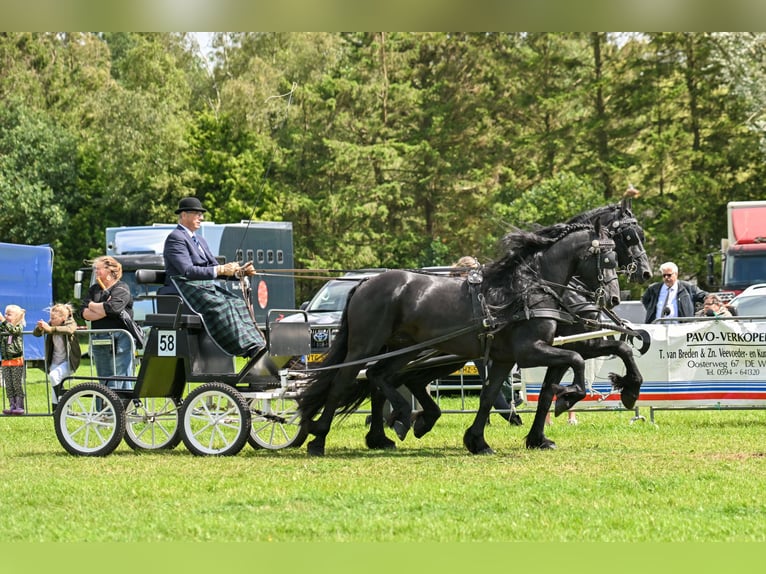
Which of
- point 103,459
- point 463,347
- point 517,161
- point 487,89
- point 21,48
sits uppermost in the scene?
point 21,48

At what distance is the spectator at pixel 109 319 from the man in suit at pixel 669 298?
6502 millimetres

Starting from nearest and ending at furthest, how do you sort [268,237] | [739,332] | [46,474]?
[46,474], [739,332], [268,237]

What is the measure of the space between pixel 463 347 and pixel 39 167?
43760 millimetres

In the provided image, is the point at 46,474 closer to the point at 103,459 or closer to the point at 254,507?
the point at 103,459

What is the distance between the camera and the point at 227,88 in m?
47.6

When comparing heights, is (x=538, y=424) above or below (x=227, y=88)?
below

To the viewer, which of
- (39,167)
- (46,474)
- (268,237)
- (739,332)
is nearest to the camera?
(46,474)

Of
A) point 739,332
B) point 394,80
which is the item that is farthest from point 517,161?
point 739,332

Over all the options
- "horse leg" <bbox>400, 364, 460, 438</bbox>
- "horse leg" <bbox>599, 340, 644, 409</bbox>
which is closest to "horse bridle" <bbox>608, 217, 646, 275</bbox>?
"horse leg" <bbox>599, 340, 644, 409</bbox>

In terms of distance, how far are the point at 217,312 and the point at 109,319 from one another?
100.0 inches

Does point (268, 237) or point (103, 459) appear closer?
point (103, 459)

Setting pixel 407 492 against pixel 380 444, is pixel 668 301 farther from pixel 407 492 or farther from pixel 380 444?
pixel 407 492

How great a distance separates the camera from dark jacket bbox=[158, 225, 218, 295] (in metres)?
10.0

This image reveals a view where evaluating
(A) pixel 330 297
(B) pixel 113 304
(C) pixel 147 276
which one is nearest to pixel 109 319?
(B) pixel 113 304
